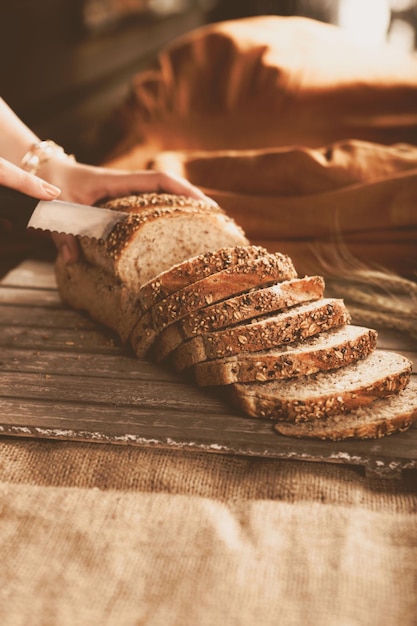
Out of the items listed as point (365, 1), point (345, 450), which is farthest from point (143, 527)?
point (365, 1)

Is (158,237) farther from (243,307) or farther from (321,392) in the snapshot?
(321,392)

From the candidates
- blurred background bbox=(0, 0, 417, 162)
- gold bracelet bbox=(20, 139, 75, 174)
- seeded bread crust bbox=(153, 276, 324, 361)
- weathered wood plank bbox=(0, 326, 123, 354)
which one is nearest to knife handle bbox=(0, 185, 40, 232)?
weathered wood plank bbox=(0, 326, 123, 354)

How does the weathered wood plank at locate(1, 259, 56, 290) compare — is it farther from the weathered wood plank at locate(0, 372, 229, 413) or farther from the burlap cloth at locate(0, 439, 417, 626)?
the burlap cloth at locate(0, 439, 417, 626)

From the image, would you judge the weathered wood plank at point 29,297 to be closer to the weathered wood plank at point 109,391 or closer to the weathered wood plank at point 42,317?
the weathered wood plank at point 42,317

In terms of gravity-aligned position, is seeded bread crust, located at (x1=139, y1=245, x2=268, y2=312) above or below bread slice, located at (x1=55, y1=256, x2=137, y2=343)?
above

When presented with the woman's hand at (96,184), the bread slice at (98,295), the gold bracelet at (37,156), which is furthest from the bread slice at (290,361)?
the gold bracelet at (37,156)

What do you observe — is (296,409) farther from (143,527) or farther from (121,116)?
(121,116)

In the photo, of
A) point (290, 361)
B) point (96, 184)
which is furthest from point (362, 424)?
point (96, 184)
